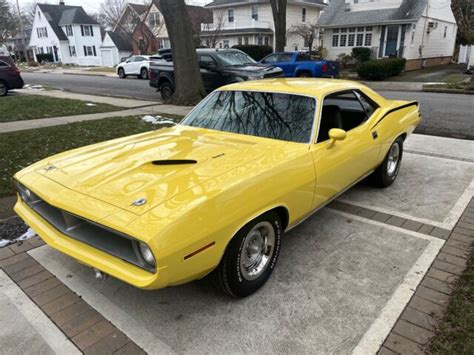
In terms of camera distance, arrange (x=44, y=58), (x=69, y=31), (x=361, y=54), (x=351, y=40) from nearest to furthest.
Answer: (x=361, y=54)
(x=351, y=40)
(x=69, y=31)
(x=44, y=58)

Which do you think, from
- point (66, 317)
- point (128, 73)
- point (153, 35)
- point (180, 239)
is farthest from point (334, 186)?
point (153, 35)

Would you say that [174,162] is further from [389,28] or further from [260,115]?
[389,28]

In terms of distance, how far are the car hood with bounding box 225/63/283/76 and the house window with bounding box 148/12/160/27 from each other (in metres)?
34.3

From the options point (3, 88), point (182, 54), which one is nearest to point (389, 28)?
point (182, 54)

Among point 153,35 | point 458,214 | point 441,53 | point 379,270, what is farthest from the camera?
point 153,35

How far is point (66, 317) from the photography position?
268 centimetres

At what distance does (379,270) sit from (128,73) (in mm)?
25148

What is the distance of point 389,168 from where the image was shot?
495cm

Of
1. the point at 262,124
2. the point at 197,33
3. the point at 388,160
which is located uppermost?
the point at 197,33

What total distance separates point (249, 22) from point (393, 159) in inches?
1287

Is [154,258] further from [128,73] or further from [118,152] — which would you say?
[128,73]

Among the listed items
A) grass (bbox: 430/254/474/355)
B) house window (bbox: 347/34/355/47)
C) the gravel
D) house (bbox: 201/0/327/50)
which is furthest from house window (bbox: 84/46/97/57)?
grass (bbox: 430/254/474/355)

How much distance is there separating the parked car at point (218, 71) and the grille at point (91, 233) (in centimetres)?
939

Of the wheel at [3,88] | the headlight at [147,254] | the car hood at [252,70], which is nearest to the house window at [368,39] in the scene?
the car hood at [252,70]
